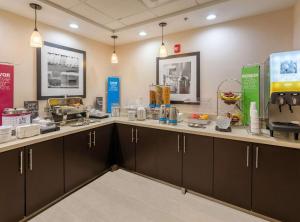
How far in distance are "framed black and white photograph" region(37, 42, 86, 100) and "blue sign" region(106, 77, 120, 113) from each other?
22.2 inches

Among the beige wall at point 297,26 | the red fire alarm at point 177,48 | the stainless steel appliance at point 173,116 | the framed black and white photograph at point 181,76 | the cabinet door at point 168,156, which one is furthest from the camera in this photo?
the red fire alarm at point 177,48

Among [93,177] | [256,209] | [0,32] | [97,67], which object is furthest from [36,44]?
[256,209]

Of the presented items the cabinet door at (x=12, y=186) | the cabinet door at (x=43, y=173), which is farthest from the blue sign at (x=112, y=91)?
the cabinet door at (x=12, y=186)

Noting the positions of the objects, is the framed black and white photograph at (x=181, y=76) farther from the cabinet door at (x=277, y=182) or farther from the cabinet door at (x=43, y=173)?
the cabinet door at (x=43, y=173)

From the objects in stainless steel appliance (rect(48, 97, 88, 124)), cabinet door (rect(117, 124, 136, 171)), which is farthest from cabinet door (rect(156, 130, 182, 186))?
stainless steel appliance (rect(48, 97, 88, 124))

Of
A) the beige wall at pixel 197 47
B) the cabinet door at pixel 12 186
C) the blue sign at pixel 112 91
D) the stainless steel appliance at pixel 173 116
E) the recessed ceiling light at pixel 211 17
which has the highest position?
the recessed ceiling light at pixel 211 17

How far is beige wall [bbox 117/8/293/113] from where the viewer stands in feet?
7.45

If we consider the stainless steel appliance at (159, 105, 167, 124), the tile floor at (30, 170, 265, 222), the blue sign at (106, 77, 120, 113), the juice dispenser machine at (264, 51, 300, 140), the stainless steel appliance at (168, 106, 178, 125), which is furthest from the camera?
the blue sign at (106, 77, 120, 113)

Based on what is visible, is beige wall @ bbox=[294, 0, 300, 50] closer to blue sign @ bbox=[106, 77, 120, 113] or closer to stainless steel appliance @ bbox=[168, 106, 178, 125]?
stainless steel appliance @ bbox=[168, 106, 178, 125]

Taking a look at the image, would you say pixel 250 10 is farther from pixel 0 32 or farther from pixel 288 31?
pixel 0 32

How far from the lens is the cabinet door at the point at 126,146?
9.04 feet

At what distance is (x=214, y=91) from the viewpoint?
2.74 metres

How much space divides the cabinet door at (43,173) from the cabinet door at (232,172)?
6.05 feet

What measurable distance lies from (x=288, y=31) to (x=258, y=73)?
660 millimetres
